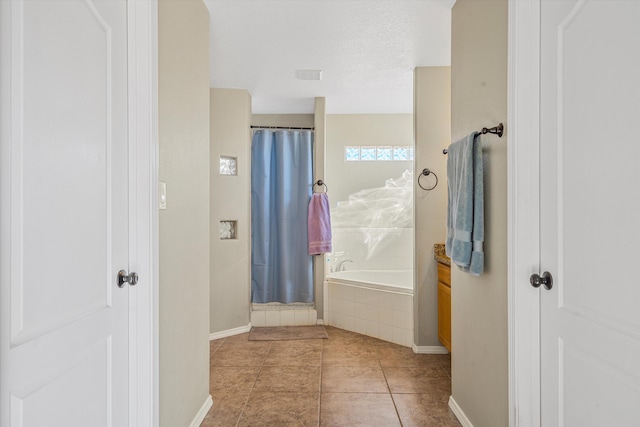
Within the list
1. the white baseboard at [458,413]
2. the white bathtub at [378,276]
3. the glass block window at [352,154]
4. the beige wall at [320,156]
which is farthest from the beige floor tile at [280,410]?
the glass block window at [352,154]

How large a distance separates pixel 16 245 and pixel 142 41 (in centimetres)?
91

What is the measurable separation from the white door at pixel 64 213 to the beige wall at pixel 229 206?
231 cm

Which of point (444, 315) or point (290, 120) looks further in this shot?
point (290, 120)

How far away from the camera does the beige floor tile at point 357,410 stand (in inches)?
81.7

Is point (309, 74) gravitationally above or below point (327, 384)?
above

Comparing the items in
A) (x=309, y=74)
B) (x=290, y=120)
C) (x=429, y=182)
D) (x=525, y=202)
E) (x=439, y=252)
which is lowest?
(x=439, y=252)

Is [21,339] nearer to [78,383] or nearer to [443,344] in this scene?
[78,383]

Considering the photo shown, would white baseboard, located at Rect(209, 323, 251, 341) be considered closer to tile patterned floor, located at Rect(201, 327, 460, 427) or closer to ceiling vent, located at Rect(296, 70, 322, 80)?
tile patterned floor, located at Rect(201, 327, 460, 427)

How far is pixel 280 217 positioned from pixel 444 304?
202 centimetres

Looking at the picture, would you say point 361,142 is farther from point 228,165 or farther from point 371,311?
point 371,311

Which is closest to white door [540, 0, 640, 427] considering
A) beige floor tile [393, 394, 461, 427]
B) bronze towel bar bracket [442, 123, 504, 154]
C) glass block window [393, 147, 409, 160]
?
bronze towel bar bracket [442, 123, 504, 154]

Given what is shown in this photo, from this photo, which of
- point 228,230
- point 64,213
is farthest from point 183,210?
point 228,230

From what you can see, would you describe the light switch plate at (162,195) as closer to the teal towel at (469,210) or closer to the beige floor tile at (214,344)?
the teal towel at (469,210)

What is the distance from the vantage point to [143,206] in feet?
4.57
